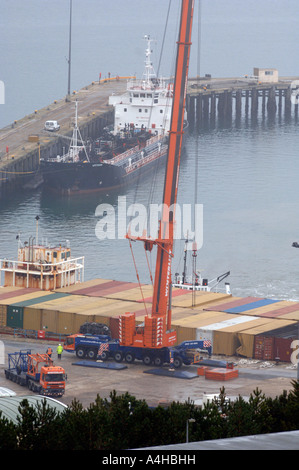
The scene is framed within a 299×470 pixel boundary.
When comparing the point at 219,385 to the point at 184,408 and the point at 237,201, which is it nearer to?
the point at 184,408

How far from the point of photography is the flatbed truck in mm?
49438

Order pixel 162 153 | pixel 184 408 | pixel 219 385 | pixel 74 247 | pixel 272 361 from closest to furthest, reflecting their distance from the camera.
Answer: pixel 184 408 < pixel 219 385 < pixel 272 361 < pixel 74 247 < pixel 162 153

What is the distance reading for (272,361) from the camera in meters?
51.1

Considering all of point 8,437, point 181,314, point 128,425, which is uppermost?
point 8,437

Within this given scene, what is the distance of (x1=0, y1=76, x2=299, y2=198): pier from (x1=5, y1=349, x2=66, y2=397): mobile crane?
66.4m

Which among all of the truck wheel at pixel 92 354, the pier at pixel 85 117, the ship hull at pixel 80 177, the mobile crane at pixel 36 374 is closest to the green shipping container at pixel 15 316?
the mobile crane at pixel 36 374

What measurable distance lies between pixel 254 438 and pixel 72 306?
115 feet

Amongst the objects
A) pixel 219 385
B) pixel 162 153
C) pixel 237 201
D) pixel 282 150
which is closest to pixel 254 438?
pixel 219 385

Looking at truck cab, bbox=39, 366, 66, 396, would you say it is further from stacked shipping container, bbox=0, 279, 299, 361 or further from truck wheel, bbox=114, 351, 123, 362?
stacked shipping container, bbox=0, 279, 299, 361

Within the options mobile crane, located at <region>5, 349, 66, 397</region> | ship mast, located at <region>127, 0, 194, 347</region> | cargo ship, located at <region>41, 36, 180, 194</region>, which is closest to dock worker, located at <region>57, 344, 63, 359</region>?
mobile crane, located at <region>5, 349, 66, 397</region>

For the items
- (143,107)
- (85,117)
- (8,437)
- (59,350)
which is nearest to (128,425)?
(8,437)

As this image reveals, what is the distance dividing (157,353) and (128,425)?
22.0m

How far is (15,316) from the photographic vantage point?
5731cm

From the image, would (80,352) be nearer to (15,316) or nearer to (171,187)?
(15,316)
